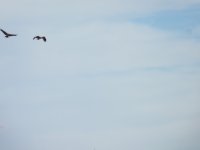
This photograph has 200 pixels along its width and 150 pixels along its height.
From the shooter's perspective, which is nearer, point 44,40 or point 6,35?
point 44,40

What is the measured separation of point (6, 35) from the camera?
118m

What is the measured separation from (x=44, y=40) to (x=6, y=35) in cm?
1730

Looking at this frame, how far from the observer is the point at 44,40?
109562 millimetres
